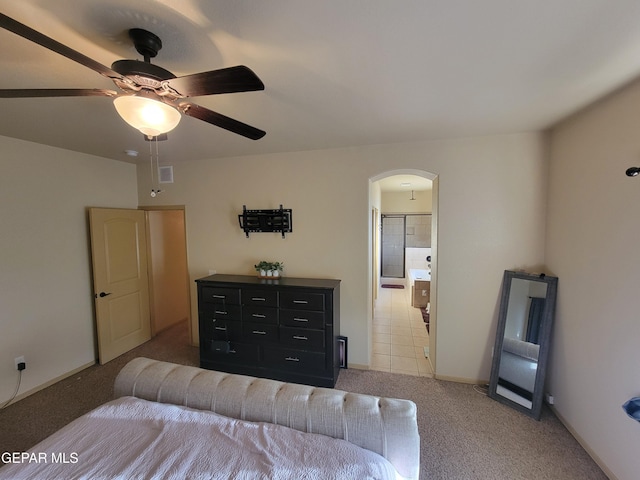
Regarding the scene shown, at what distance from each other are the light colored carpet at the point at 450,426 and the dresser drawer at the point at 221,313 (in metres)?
1.12

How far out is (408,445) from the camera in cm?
128

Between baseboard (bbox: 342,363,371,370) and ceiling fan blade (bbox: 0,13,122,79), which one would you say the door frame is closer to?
baseboard (bbox: 342,363,371,370)

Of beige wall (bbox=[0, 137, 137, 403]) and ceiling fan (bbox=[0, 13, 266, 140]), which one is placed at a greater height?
Answer: ceiling fan (bbox=[0, 13, 266, 140])

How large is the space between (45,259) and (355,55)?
3618 mm

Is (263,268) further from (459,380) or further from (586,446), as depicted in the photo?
(586,446)

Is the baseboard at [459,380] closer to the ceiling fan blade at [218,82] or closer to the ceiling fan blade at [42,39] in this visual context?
the ceiling fan blade at [218,82]

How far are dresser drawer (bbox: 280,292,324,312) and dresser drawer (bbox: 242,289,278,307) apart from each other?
92 millimetres

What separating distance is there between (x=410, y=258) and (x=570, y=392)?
478cm

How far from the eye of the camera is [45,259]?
2.79 m

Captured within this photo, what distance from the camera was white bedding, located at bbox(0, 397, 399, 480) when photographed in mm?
1084

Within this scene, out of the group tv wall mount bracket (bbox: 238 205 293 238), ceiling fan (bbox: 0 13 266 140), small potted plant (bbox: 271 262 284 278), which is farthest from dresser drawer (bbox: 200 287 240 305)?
ceiling fan (bbox: 0 13 266 140)

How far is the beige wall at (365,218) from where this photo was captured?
8.52 feet

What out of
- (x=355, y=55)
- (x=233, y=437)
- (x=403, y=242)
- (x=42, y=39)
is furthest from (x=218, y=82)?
(x=403, y=242)

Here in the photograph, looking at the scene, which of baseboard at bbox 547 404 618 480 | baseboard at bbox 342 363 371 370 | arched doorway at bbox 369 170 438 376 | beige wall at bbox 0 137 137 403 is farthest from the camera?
arched doorway at bbox 369 170 438 376
